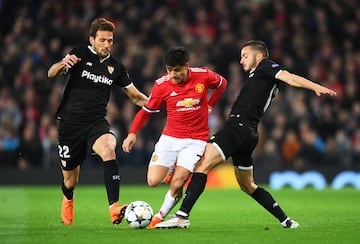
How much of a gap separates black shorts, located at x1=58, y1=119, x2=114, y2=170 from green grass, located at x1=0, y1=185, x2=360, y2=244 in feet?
2.61

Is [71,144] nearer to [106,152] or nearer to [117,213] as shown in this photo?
[106,152]

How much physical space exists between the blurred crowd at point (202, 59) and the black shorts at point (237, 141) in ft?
30.9

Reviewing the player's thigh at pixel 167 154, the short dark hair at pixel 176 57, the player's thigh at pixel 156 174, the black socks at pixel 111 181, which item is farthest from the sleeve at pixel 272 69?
the black socks at pixel 111 181

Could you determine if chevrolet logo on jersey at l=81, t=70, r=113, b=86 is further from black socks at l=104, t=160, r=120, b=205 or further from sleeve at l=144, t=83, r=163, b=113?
black socks at l=104, t=160, r=120, b=205

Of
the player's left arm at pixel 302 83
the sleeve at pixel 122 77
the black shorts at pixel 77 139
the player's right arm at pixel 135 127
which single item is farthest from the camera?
the sleeve at pixel 122 77

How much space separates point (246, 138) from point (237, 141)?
0.11 m

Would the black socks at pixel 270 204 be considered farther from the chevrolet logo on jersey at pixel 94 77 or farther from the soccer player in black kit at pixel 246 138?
the chevrolet logo on jersey at pixel 94 77

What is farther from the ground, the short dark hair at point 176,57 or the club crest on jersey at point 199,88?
the short dark hair at point 176,57

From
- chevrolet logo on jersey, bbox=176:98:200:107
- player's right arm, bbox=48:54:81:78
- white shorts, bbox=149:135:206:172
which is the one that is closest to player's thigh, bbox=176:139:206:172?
white shorts, bbox=149:135:206:172

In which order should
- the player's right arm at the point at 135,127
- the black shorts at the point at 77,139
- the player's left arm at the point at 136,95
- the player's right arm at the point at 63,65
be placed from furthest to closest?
the player's left arm at the point at 136,95
the black shorts at the point at 77,139
the player's right arm at the point at 63,65
the player's right arm at the point at 135,127

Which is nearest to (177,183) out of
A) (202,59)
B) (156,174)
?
(156,174)

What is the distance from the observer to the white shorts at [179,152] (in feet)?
32.1

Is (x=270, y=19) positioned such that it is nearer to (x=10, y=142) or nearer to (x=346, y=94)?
(x=346, y=94)

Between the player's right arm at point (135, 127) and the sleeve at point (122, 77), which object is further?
the sleeve at point (122, 77)
